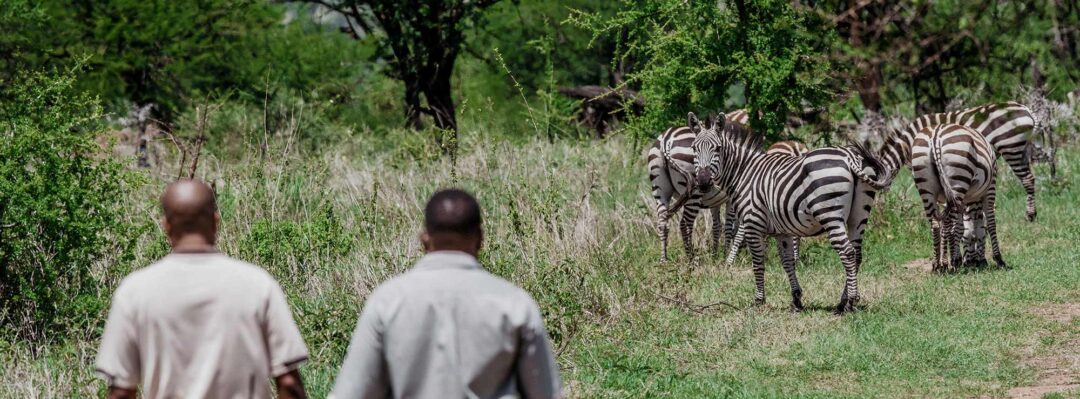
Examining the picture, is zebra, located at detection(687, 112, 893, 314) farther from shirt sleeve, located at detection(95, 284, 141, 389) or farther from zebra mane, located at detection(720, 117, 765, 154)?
shirt sleeve, located at detection(95, 284, 141, 389)

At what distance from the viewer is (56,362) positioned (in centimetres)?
927

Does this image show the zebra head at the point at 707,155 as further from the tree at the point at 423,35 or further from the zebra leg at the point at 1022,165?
the tree at the point at 423,35

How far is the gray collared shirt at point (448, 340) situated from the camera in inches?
162

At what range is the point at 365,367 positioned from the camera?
419 centimetres

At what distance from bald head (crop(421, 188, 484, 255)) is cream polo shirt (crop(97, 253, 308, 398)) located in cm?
59

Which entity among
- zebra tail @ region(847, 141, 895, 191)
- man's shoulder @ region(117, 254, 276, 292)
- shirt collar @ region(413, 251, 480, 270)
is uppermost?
shirt collar @ region(413, 251, 480, 270)

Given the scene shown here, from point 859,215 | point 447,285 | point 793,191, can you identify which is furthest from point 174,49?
point 447,285

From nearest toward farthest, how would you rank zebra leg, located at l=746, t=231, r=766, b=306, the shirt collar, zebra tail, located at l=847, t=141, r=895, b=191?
the shirt collar → zebra tail, located at l=847, t=141, r=895, b=191 → zebra leg, located at l=746, t=231, r=766, b=306

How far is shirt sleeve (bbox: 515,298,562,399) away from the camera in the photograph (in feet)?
13.6

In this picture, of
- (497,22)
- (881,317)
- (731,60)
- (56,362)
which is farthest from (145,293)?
(497,22)

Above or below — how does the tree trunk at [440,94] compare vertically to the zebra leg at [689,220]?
above

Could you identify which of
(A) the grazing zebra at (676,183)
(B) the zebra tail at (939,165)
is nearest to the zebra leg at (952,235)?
A: (B) the zebra tail at (939,165)

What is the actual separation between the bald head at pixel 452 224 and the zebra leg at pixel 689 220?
32.4ft

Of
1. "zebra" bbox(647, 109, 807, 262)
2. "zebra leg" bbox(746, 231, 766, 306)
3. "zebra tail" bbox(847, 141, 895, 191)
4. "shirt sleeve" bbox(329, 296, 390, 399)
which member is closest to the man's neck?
"shirt sleeve" bbox(329, 296, 390, 399)
